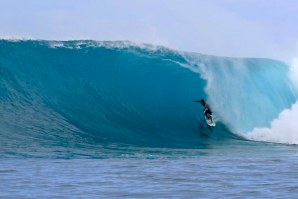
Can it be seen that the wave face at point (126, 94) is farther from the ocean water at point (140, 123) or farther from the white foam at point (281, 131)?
the white foam at point (281, 131)

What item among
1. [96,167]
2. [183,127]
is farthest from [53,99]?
[96,167]

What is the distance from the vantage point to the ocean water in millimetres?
8355

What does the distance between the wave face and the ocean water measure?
34 millimetres

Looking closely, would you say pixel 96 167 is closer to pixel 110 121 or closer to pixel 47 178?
pixel 47 178

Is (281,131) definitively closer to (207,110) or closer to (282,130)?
(282,130)

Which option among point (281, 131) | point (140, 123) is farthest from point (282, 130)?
point (140, 123)

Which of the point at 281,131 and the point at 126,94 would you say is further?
the point at 126,94

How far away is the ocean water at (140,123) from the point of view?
27.4 feet

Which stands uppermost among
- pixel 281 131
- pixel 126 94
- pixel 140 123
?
pixel 126 94

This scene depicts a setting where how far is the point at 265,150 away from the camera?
45.7 feet

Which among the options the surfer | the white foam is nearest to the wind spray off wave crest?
the white foam

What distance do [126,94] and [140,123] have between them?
2.28 m

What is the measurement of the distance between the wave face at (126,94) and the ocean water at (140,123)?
3 cm

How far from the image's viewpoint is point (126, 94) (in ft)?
61.6
